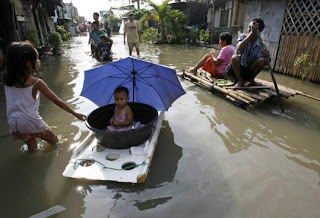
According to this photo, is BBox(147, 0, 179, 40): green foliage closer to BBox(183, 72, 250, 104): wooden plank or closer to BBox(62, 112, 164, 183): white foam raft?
BBox(183, 72, 250, 104): wooden plank

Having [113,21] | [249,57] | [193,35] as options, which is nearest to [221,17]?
[193,35]

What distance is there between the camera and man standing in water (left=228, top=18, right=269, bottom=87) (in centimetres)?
485

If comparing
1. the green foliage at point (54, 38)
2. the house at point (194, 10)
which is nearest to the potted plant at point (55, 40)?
the green foliage at point (54, 38)

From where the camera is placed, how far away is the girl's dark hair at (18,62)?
262 cm

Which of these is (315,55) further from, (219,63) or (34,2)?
(34,2)

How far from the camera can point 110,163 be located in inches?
109

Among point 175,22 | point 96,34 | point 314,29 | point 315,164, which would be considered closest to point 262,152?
point 315,164

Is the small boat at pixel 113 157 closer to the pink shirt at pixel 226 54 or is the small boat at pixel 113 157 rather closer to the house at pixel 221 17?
the pink shirt at pixel 226 54

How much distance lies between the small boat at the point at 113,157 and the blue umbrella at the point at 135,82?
452mm

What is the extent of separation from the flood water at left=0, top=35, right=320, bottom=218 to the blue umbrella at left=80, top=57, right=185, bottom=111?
0.69 m

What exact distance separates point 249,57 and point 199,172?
3348mm

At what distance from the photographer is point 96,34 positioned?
9664 mm

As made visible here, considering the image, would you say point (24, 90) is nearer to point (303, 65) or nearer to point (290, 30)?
point (303, 65)

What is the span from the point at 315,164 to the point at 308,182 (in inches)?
18.2
